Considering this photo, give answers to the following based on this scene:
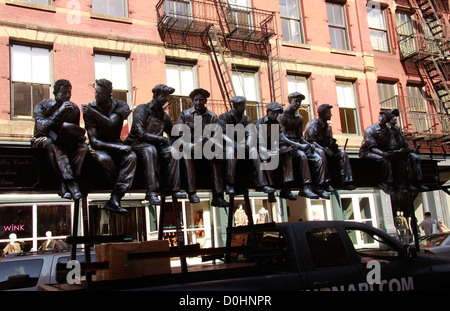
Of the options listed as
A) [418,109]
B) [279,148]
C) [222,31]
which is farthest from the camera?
[418,109]

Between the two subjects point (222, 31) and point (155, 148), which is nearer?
point (155, 148)

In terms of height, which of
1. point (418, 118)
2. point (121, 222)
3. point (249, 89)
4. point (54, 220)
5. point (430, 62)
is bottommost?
point (121, 222)

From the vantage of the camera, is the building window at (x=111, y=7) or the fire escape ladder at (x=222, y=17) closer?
the building window at (x=111, y=7)

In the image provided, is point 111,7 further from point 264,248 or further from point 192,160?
point 264,248

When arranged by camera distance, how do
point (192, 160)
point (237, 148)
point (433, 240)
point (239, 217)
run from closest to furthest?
point (192, 160) < point (237, 148) < point (433, 240) < point (239, 217)

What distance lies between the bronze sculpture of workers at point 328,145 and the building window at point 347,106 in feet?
34.6

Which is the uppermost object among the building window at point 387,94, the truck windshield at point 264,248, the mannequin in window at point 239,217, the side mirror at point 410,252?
the building window at point 387,94

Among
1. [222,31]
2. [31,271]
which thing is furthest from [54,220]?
[222,31]

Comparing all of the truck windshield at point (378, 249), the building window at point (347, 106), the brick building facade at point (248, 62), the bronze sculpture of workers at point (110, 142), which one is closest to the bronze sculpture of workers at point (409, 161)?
the truck windshield at point (378, 249)

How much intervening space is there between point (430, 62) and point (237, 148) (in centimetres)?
1682

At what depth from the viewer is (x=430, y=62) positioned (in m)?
19.8

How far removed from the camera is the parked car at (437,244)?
1042 centimetres

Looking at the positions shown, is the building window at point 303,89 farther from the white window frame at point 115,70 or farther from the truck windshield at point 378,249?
the truck windshield at point 378,249

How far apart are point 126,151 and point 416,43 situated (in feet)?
59.1
